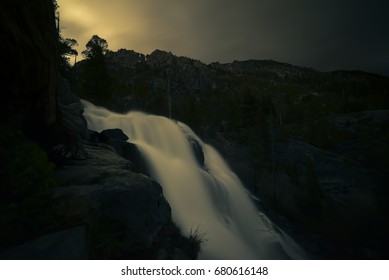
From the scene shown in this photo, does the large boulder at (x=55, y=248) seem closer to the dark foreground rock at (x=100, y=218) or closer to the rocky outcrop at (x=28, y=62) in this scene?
the dark foreground rock at (x=100, y=218)

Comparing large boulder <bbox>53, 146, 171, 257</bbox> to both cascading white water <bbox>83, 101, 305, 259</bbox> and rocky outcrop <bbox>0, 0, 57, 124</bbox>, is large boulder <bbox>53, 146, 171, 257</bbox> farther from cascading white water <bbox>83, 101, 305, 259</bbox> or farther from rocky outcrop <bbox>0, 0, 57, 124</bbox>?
cascading white water <bbox>83, 101, 305, 259</bbox>

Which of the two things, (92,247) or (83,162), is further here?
(83,162)

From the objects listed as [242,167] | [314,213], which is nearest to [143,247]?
[314,213]

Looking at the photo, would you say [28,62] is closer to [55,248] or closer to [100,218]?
[100,218]

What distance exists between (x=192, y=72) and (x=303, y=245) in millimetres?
162226

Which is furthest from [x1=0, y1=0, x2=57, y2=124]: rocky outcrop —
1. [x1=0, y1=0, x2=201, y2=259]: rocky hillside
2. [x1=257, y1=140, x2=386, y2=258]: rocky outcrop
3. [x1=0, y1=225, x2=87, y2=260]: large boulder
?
[x1=257, y1=140, x2=386, y2=258]: rocky outcrop

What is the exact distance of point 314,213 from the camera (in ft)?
127

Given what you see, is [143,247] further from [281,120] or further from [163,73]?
[163,73]

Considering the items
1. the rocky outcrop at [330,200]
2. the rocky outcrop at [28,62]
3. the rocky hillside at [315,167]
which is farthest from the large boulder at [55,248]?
the rocky outcrop at [330,200]

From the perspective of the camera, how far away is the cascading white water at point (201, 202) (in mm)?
17203

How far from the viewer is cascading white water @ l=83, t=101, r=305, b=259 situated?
17.2 metres

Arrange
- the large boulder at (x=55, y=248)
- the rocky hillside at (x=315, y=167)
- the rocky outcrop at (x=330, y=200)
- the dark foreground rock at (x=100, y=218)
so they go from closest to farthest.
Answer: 1. the large boulder at (x=55, y=248)
2. the dark foreground rock at (x=100, y=218)
3. the rocky outcrop at (x=330, y=200)
4. the rocky hillside at (x=315, y=167)

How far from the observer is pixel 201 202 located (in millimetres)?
19844

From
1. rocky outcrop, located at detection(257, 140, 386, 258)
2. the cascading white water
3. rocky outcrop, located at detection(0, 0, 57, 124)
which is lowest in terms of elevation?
rocky outcrop, located at detection(257, 140, 386, 258)
